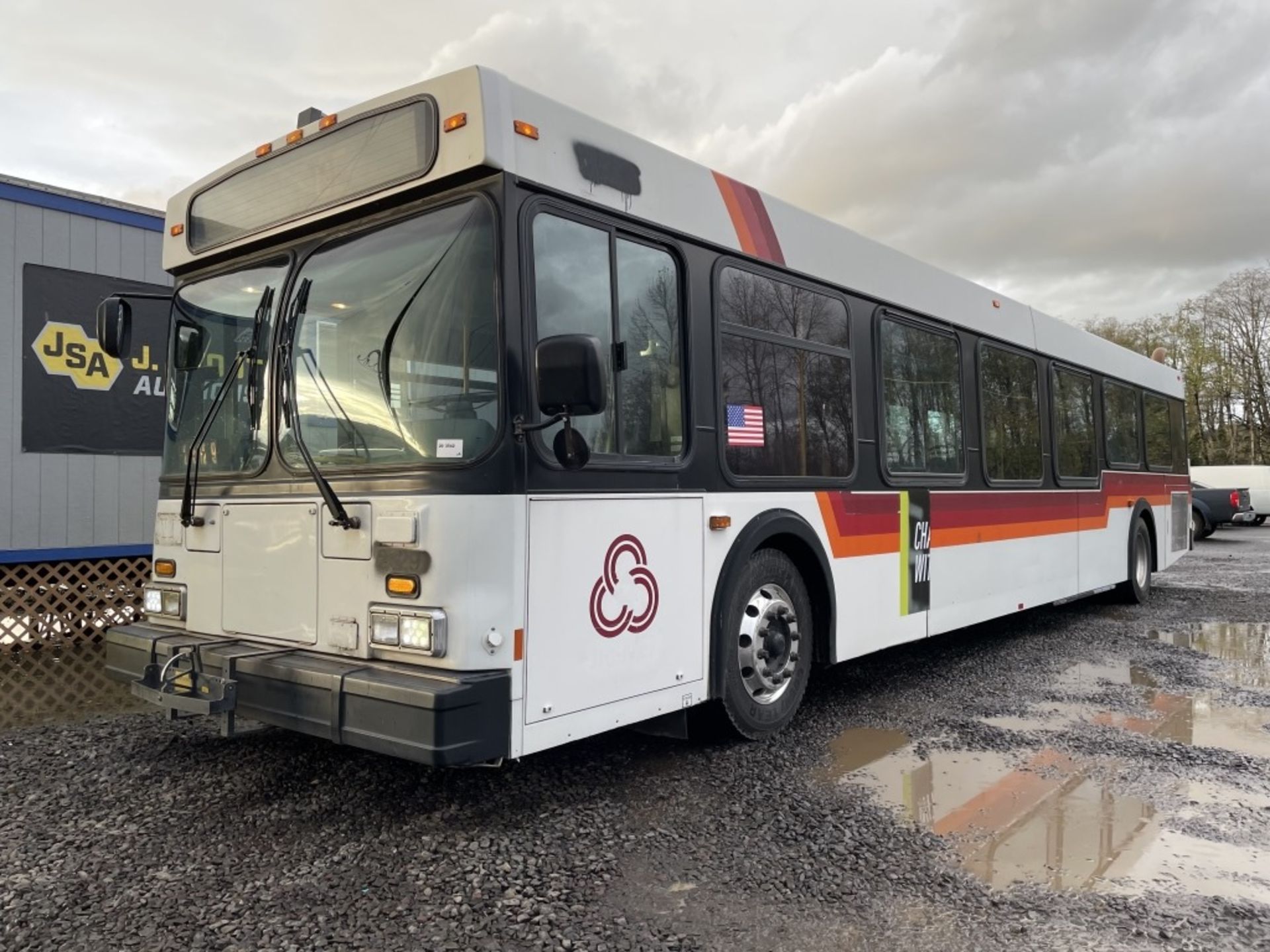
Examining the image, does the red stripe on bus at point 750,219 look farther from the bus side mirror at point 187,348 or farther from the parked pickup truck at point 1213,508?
the parked pickup truck at point 1213,508

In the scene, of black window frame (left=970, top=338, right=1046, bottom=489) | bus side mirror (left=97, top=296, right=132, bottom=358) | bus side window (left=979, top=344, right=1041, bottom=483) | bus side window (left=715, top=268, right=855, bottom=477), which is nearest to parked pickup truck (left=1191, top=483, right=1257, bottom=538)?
black window frame (left=970, top=338, right=1046, bottom=489)

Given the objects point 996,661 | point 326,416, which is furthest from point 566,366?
point 996,661

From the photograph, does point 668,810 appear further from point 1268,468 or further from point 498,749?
point 1268,468

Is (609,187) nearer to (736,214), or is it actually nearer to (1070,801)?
(736,214)

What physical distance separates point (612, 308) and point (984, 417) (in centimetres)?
406

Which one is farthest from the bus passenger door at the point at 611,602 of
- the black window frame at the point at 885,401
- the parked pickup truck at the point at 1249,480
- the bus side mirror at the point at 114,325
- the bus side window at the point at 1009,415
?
the parked pickup truck at the point at 1249,480

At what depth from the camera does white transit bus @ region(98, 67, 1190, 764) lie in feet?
10.5

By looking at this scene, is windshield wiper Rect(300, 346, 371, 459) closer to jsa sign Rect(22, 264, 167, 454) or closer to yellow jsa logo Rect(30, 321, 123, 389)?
jsa sign Rect(22, 264, 167, 454)

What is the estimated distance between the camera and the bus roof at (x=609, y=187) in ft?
10.7

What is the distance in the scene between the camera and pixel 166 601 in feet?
13.9

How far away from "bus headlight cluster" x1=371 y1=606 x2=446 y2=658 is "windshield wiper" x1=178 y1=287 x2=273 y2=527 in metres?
1.17

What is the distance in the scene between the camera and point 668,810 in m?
3.70

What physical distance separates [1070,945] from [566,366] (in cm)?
236

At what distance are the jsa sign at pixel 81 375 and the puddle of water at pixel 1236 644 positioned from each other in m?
8.57
